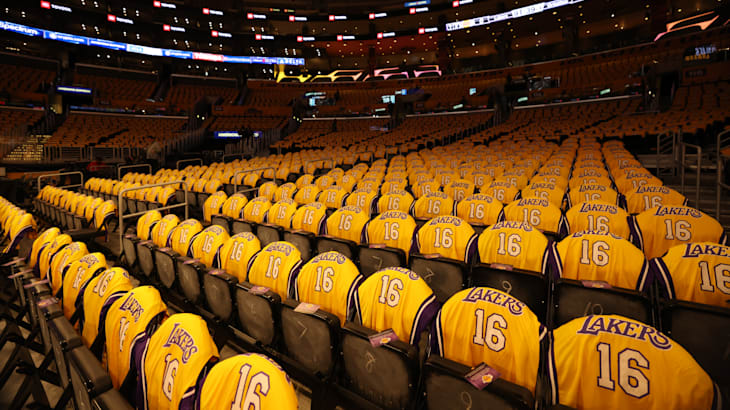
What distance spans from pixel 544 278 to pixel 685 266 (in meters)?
0.80

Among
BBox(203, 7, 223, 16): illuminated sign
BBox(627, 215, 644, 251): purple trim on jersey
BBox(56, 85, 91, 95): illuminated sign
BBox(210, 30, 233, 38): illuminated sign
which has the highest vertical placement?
BBox(203, 7, 223, 16): illuminated sign

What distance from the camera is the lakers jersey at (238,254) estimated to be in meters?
3.22

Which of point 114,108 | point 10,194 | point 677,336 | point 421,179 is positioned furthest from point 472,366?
point 114,108

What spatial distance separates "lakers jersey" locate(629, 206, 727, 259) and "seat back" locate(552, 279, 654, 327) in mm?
1192

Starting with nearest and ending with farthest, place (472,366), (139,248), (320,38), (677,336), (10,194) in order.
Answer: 1. (472,366)
2. (677,336)
3. (139,248)
4. (10,194)
5. (320,38)

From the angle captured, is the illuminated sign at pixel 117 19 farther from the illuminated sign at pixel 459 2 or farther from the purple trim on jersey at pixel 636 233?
the purple trim on jersey at pixel 636 233

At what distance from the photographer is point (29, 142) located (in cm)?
1684

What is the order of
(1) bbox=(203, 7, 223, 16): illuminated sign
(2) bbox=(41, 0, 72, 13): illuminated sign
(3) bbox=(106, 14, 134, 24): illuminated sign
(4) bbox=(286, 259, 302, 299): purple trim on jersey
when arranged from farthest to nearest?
(1) bbox=(203, 7, 223, 16): illuminated sign < (3) bbox=(106, 14, 134, 24): illuminated sign < (2) bbox=(41, 0, 72, 13): illuminated sign < (4) bbox=(286, 259, 302, 299): purple trim on jersey

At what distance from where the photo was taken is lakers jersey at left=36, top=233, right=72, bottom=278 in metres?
3.68

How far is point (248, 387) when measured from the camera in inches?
50.8

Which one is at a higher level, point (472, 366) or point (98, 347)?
point (472, 366)

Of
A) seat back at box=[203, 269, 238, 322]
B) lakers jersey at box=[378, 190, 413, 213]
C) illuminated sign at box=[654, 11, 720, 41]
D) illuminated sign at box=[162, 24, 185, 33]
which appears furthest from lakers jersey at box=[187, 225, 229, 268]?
illuminated sign at box=[162, 24, 185, 33]

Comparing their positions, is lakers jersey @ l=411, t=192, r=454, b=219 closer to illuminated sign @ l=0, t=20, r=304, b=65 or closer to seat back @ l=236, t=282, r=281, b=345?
seat back @ l=236, t=282, r=281, b=345

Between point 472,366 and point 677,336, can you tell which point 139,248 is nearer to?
point 472,366
